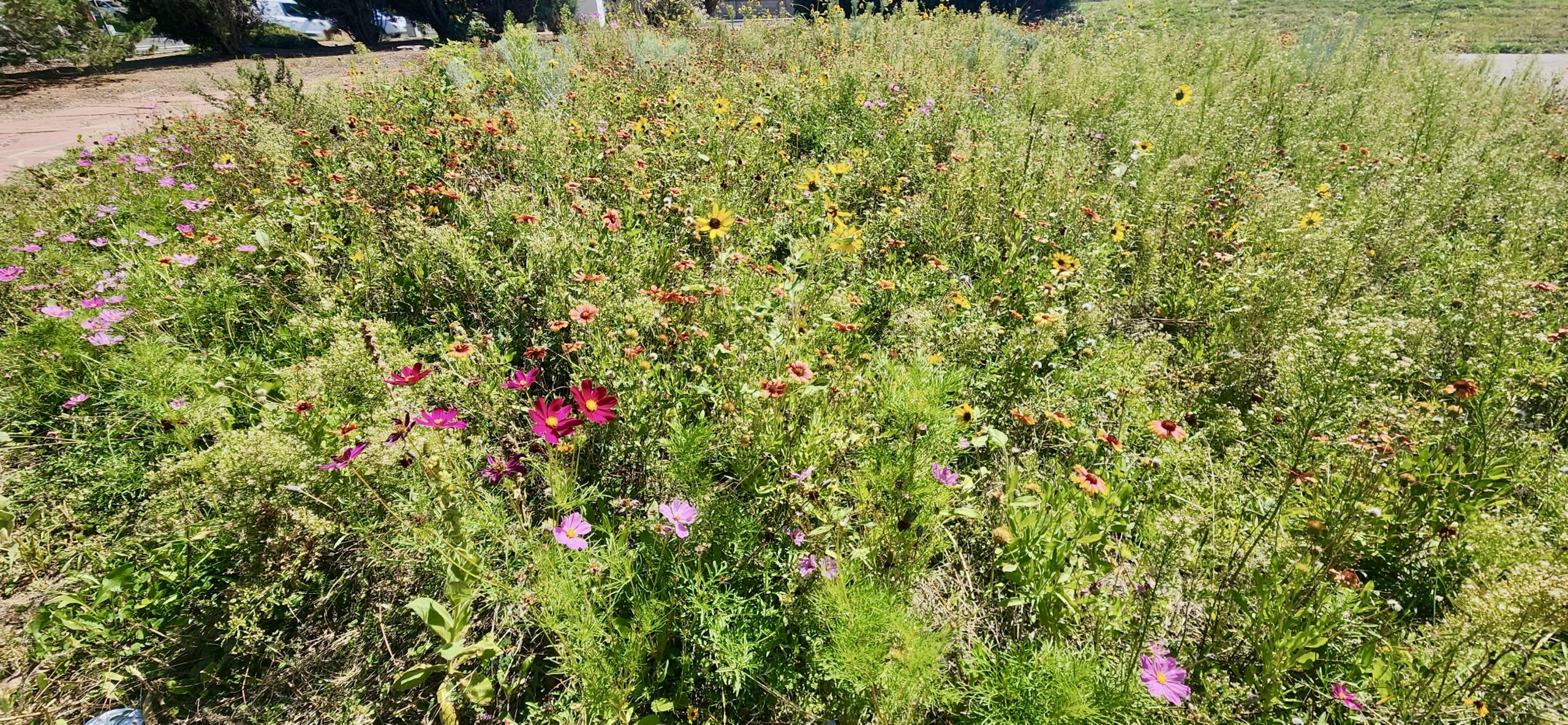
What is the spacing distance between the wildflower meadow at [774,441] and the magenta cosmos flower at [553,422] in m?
0.01

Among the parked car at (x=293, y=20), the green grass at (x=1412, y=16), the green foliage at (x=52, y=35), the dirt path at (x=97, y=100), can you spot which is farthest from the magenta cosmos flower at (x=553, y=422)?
the parked car at (x=293, y=20)

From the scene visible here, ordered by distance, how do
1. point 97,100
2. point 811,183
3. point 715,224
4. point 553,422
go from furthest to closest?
point 97,100 < point 811,183 < point 715,224 < point 553,422

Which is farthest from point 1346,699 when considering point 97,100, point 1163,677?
point 97,100

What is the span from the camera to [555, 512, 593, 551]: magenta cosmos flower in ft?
4.81

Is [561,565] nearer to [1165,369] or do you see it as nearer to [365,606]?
[365,606]

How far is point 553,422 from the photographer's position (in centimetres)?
137

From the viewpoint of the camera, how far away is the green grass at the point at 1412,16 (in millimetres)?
9766

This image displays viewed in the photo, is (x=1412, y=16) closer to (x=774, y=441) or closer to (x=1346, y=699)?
(x=1346, y=699)

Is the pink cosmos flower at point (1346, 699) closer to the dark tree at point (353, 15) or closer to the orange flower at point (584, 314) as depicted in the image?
the orange flower at point (584, 314)

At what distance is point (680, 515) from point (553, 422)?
1.30ft

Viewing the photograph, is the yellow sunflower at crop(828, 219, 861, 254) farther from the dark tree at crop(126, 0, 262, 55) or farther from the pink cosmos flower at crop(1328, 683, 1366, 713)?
the dark tree at crop(126, 0, 262, 55)

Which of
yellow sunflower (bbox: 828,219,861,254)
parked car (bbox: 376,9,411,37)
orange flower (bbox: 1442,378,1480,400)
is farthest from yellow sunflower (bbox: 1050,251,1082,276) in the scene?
parked car (bbox: 376,9,411,37)

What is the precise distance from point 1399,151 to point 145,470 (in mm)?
7045

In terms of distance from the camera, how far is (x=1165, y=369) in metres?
2.43
